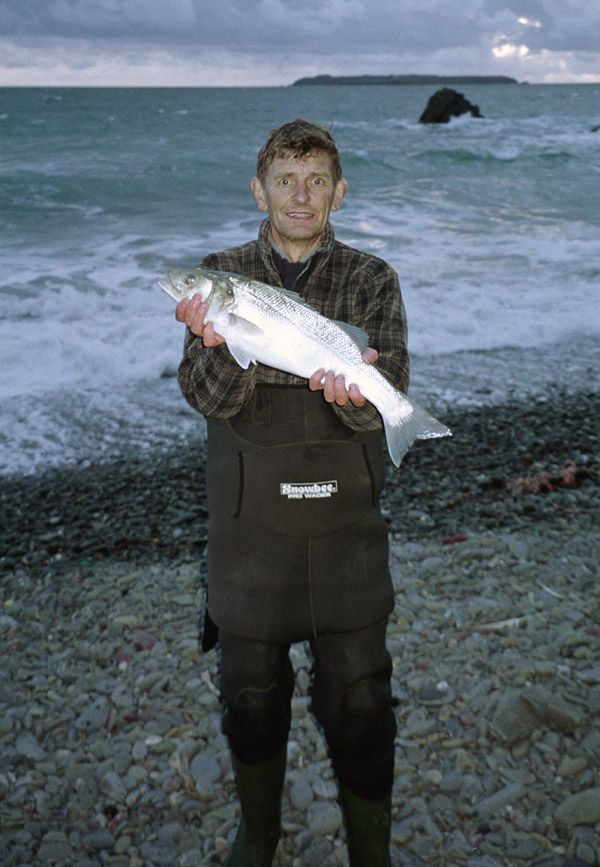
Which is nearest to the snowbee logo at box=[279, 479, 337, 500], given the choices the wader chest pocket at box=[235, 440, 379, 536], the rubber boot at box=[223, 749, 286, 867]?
the wader chest pocket at box=[235, 440, 379, 536]

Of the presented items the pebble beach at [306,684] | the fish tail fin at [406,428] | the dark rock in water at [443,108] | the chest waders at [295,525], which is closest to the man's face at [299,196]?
the chest waders at [295,525]

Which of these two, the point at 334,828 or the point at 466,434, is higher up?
the point at 466,434

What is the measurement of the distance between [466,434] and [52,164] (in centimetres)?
3289

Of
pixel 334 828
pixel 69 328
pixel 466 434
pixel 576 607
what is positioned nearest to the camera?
pixel 334 828

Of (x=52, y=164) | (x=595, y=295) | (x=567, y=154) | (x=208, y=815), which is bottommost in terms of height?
(x=208, y=815)

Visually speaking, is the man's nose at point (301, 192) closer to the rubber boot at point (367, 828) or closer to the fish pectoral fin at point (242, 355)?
the fish pectoral fin at point (242, 355)

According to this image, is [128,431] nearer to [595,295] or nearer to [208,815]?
[208,815]

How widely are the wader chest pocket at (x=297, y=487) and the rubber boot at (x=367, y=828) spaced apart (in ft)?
3.89

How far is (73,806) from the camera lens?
3650 mm

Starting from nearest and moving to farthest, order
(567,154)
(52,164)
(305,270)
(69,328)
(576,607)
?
(305,270) → (576,607) → (69,328) → (52,164) → (567,154)

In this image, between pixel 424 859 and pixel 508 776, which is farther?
pixel 508 776

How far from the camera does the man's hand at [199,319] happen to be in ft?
9.59

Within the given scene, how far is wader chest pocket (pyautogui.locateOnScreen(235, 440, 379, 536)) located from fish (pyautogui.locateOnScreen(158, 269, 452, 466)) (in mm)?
244

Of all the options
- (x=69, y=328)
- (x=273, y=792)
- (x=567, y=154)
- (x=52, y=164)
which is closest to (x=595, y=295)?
(x=69, y=328)
